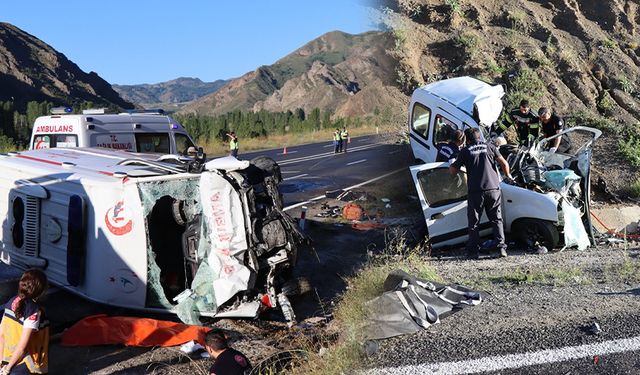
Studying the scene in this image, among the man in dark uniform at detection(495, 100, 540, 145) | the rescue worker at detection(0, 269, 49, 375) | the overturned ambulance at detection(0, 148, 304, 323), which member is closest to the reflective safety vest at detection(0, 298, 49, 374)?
the rescue worker at detection(0, 269, 49, 375)

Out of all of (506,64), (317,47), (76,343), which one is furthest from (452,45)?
(317,47)

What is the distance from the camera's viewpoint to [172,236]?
645 centimetres

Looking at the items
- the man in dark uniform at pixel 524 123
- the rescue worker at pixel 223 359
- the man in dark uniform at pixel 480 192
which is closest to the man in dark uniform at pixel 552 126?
the man in dark uniform at pixel 524 123

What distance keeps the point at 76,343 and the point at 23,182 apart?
8.27ft

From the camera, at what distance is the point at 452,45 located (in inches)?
660

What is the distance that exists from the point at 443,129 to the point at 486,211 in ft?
9.63

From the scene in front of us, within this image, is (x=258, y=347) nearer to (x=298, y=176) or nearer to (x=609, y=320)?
(x=609, y=320)

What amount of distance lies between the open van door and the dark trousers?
434 mm

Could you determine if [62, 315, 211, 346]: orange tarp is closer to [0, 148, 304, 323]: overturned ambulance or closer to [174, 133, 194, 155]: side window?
[0, 148, 304, 323]: overturned ambulance

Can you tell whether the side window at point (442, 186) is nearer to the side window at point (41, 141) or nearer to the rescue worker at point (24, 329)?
the rescue worker at point (24, 329)

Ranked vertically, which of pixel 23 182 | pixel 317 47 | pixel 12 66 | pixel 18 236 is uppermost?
pixel 317 47

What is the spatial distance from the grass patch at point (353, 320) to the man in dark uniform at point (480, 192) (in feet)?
2.68

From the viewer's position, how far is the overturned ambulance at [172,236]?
5.69 metres

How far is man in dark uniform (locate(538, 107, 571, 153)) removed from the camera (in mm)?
9375
